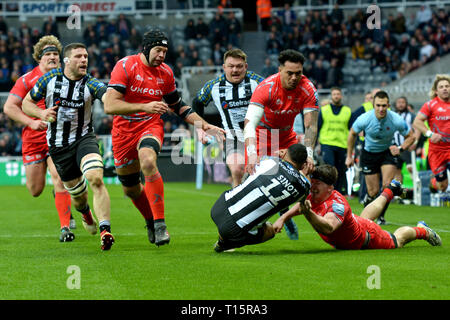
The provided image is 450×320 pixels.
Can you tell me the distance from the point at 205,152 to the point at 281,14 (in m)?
9.79

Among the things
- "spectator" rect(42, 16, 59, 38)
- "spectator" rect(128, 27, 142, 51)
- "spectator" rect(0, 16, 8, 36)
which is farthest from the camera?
"spectator" rect(0, 16, 8, 36)

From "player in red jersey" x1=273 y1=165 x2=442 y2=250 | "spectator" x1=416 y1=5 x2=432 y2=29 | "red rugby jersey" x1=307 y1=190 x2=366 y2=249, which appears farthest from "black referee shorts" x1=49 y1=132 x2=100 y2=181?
"spectator" x1=416 y1=5 x2=432 y2=29

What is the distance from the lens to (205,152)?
81.3 feet

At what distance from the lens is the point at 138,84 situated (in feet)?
27.6

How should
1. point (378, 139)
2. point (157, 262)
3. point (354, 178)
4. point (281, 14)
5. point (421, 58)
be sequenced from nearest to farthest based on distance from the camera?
point (157, 262) < point (378, 139) < point (354, 178) < point (421, 58) < point (281, 14)

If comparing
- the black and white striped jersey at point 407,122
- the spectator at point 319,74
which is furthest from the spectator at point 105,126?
the black and white striped jersey at point 407,122

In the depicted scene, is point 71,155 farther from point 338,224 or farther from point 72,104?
point 338,224

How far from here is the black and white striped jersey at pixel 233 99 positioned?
32.0ft

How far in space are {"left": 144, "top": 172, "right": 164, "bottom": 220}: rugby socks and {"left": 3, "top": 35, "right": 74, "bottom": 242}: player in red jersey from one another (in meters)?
1.42

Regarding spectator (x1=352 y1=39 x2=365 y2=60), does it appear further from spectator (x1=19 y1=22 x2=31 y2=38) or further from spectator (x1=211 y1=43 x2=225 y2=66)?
spectator (x1=19 y1=22 x2=31 y2=38)

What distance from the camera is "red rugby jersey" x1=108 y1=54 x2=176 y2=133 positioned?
27.4ft
